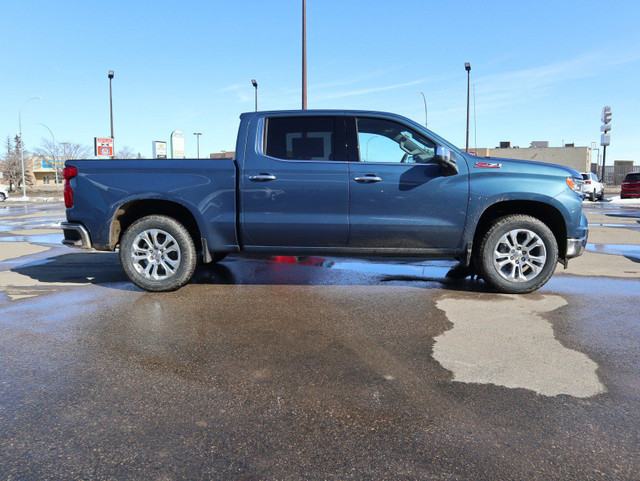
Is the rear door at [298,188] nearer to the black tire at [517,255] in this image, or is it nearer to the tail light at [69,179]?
the black tire at [517,255]

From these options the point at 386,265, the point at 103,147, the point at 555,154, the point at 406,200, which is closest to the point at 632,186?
the point at 386,265

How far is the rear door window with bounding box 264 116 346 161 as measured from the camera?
5445mm

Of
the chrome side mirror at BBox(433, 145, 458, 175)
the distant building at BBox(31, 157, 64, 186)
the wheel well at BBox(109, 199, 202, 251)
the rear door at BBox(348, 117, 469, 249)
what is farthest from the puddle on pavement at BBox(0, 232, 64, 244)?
the distant building at BBox(31, 157, 64, 186)

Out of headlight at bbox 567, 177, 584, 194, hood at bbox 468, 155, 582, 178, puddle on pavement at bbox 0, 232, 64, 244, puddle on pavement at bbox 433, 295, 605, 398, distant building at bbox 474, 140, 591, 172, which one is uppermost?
distant building at bbox 474, 140, 591, 172

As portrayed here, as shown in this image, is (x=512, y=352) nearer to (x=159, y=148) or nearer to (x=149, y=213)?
(x=149, y=213)

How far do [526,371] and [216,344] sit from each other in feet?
7.39

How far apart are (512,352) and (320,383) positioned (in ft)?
5.02

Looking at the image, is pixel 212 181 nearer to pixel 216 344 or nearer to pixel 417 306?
pixel 216 344

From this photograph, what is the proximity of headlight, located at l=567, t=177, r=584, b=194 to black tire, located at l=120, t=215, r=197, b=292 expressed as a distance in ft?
13.9

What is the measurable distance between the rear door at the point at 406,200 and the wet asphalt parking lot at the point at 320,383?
665 millimetres

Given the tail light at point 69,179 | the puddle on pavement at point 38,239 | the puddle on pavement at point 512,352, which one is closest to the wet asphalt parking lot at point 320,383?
the puddle on pavement at point 512,352

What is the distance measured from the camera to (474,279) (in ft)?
20.6

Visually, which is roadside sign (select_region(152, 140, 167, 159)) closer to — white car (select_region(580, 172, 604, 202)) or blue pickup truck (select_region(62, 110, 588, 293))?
white car (select_region(580, 172, 604, 202))

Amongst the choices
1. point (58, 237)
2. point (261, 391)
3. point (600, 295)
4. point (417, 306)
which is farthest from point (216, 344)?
point (58, 237)
